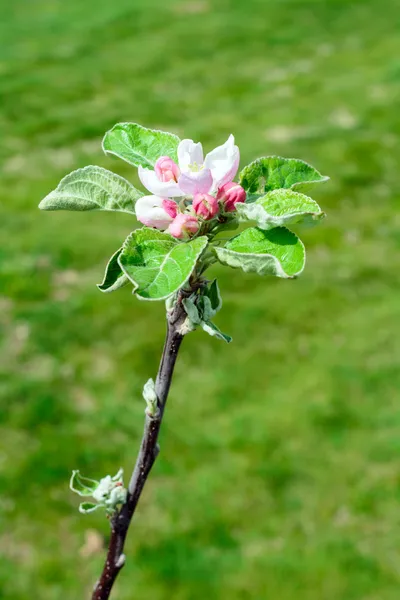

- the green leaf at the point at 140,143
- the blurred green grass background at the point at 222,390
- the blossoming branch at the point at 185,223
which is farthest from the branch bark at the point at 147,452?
the blurred green grass background at the point at 222,390

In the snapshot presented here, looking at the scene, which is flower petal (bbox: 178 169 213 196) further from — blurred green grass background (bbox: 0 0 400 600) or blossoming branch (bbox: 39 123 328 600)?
blurred green grass background (bbox: 0 0 400 600)

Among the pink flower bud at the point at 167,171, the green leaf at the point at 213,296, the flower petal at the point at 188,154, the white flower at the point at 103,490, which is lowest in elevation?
the white flower at the point at 103,490

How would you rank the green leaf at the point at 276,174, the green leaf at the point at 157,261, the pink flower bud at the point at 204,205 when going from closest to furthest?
the green leaf at the point at 157,261 < the pink flower bud at the point at 204,205 < the green leaf at the point at 276,174

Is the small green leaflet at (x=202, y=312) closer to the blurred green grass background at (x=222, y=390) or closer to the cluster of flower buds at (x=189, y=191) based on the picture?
the cluster of flower buds at (x=189, y=191)

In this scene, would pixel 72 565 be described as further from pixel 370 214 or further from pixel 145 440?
pixel 370 214

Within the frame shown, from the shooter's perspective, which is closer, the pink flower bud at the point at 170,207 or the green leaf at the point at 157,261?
the green leaf at the point at 157,261

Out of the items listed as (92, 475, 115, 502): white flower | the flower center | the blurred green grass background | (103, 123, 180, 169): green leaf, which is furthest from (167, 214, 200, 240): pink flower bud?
the blurred green grass background

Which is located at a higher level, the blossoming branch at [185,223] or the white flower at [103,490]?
the blossoming branch at [185,223]

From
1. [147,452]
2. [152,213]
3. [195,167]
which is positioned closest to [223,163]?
[195,167]

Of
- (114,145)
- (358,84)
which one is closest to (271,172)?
(114,145)
